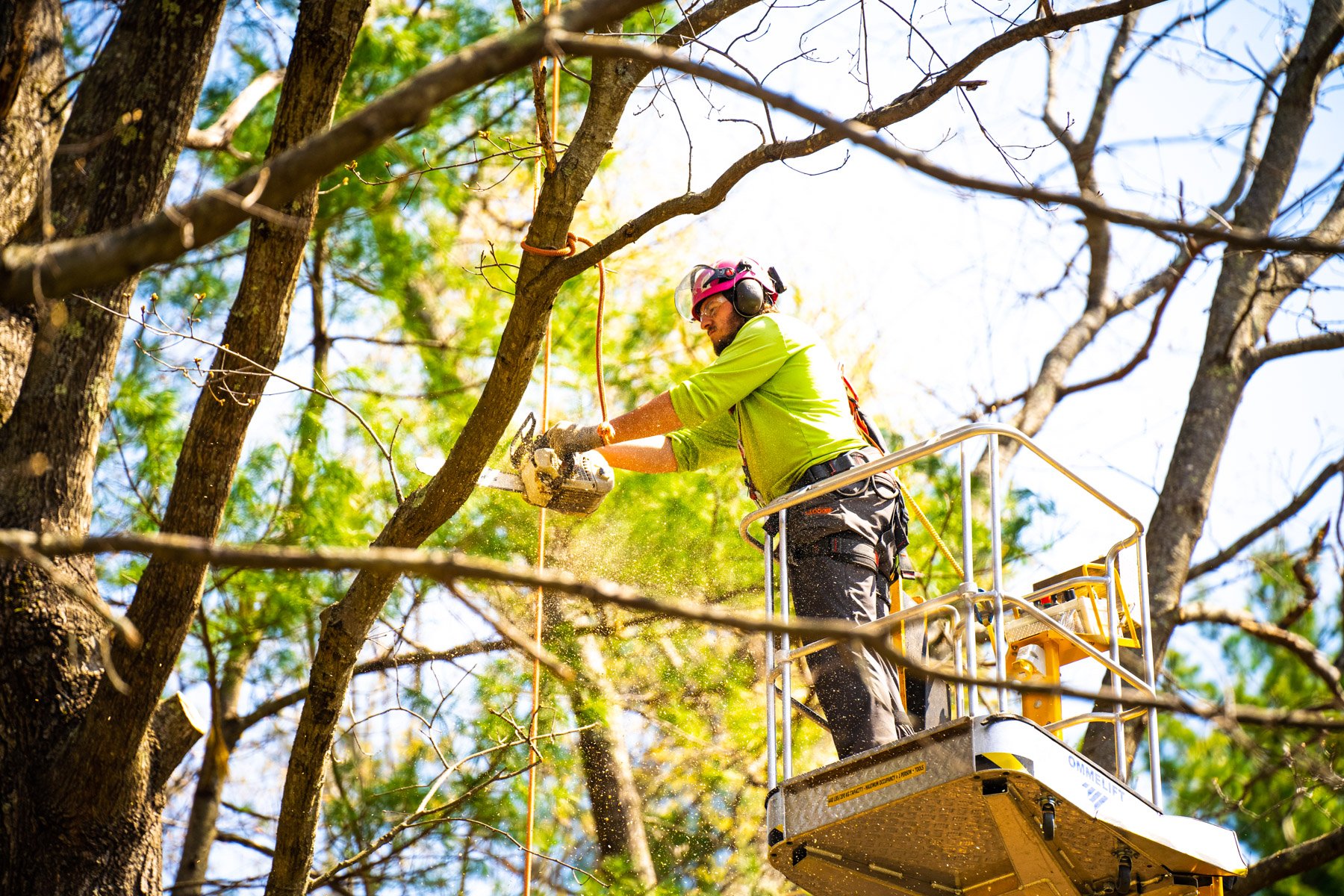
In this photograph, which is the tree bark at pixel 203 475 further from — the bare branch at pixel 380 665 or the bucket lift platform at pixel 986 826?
the bare branch at pixel 380 665

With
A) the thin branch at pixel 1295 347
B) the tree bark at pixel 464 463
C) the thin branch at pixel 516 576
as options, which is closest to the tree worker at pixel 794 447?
the tree bark at pixel 464 463

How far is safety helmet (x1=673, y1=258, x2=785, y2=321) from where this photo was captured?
4.98m

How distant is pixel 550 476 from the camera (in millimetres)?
4672

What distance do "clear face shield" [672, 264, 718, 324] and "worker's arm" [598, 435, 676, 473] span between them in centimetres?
51

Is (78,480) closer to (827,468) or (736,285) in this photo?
(736,285)

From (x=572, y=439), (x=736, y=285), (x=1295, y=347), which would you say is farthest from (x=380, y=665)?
(x=1295, y=347)

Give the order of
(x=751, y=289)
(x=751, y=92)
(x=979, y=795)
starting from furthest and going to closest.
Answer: (x=751, y=289), (x=979, y=795), (x=751, y=92)

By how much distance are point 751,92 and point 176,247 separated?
0.94 m

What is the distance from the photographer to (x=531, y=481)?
470 centimetres

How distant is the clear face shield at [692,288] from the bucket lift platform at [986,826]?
77.7 inches

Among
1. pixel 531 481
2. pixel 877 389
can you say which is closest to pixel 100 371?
pixel 531 481

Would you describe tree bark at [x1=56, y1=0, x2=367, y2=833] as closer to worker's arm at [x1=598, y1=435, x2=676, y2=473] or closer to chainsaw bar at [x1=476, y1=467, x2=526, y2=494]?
chainsaw bar at [x1=476, y1=467, x2=526, y2=494]

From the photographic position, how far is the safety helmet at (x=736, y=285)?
16.4 feet

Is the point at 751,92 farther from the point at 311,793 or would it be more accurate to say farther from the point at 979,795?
the point at 311,793
